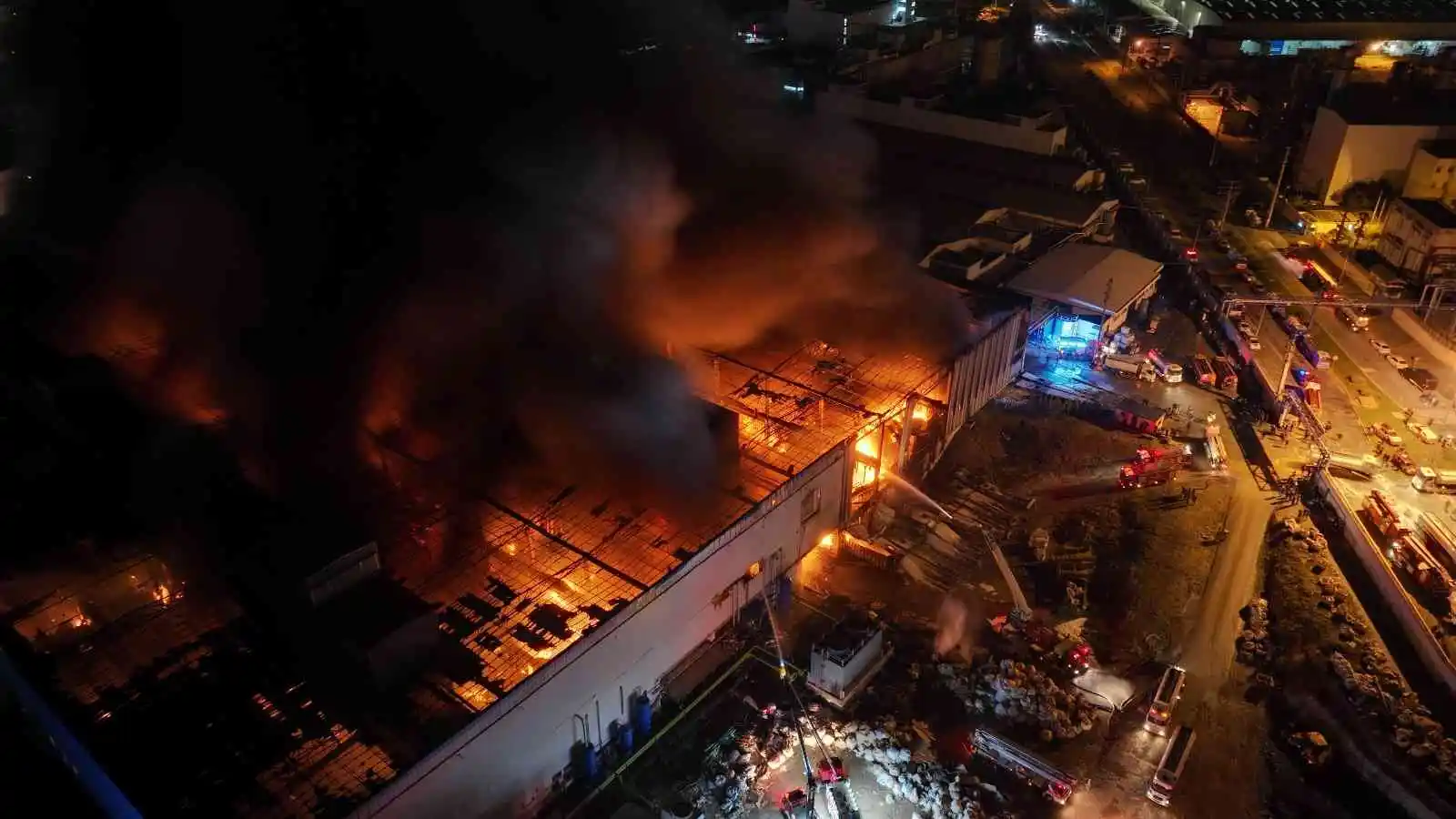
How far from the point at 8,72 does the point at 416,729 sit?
16390 millimetres

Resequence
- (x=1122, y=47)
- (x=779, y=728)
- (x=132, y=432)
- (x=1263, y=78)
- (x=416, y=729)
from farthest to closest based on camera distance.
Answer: (x=1122, y=47) < (x=1263, y=78) < (x=132, y=432) < (x=779, y=728) < (x=416, y=729)

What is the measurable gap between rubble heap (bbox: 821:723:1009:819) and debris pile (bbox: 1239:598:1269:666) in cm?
453

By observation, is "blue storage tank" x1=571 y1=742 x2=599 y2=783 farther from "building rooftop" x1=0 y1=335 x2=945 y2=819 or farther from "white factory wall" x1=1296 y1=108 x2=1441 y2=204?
"white factory wall" x1=1296 y1=108 x2=1441 y2=204

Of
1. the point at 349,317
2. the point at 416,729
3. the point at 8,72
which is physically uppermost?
the point at 8,72

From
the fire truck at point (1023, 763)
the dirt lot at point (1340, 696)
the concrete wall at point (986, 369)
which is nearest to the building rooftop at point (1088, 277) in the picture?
the concrete wall at point (986, 369)

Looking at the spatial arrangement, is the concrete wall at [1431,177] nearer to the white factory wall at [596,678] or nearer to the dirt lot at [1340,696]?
the dirt lot at [1340,696]

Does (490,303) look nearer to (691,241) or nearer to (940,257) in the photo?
(691,241)

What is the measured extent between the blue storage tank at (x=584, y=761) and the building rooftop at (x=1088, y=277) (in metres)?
13.3

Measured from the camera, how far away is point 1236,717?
39.4 feet

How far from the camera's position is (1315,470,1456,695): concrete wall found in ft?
40.8

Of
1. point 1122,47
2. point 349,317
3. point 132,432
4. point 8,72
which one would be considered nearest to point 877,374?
point 349,317

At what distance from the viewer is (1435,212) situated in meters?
23.3

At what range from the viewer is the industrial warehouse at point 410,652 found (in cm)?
948

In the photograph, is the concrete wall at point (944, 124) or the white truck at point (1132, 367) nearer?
the white truck at point (1132, 367)
